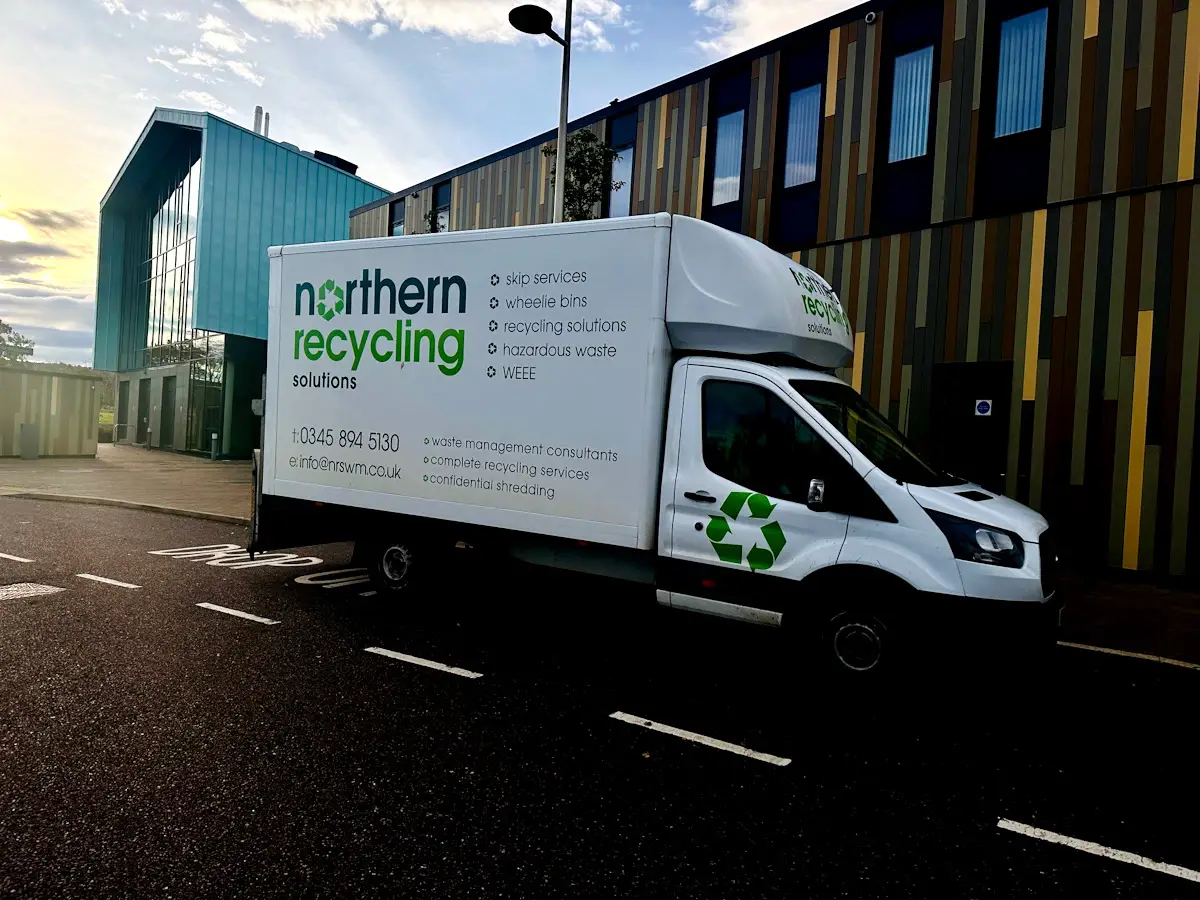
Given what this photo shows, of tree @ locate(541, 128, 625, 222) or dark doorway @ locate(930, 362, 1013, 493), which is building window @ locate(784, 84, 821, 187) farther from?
dark doorway @ locate(930, 362, 1013, 493)

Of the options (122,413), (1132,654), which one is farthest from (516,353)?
(122,413)

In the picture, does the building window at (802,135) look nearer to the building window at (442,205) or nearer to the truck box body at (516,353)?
the truck box body at (516,353)

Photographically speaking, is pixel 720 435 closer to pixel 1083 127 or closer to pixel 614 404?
pixel 614 404

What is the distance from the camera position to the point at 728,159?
46.7 ft

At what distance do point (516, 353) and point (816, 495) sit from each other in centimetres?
242

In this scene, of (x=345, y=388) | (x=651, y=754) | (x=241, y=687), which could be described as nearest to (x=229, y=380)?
(x=345, y=388)

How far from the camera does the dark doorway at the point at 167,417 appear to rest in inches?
1232

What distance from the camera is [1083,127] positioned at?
9.89 metres

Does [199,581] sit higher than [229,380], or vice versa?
[229,380]

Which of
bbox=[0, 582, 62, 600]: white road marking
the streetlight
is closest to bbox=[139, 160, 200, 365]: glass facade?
the streetlight

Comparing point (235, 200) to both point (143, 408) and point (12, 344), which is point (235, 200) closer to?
point (143, 408)

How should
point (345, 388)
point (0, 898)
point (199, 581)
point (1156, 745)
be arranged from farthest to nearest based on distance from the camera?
point (199, 581) → point (345, 388) → point (1156, 745) → point (0, 898)

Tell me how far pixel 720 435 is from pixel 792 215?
30.4ft

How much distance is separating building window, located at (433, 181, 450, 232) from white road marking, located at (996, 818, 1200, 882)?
21.1m
